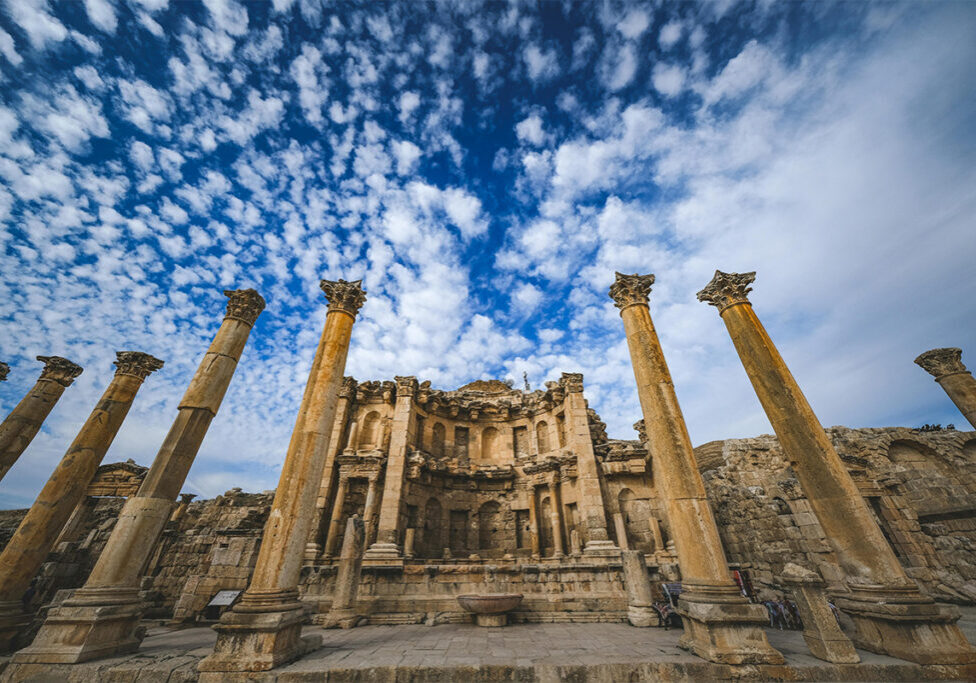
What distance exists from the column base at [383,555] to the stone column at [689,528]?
10935mm

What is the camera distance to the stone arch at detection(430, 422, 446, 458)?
1957 cm

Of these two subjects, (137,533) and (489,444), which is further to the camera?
(489,444)

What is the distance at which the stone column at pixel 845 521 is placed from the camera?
17.4 feet

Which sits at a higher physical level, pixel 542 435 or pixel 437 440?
pixel 542 435

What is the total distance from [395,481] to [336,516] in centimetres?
295

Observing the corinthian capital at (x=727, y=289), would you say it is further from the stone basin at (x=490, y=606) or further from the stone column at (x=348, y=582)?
the stone column at (x=348, y=582)

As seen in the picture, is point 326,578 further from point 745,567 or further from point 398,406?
point 745,567

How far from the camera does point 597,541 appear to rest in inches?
575

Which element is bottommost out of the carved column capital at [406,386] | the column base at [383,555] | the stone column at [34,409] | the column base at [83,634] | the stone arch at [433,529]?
the column base at [83,634]

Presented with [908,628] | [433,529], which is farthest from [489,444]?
[908,628]

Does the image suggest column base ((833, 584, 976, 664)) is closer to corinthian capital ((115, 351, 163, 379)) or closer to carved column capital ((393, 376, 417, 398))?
carved column capital ((393, 376, 417, 398))

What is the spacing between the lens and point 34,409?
11.2 m

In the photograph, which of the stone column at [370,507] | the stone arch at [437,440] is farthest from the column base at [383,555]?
the stone arch at [437,440]

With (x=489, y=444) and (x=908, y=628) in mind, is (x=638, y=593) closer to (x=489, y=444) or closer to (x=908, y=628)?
(x=908, y=628)
